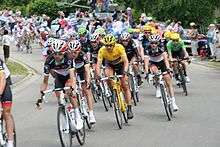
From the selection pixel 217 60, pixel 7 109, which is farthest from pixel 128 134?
pixel 217 60

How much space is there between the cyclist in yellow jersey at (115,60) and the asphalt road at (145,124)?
0.78 meters

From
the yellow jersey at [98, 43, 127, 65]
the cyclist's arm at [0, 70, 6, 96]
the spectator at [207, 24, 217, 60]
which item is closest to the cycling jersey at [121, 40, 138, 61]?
the yellow jersey at [98, 43, 127, 65]

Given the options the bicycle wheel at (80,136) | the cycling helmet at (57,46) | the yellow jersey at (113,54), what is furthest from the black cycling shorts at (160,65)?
the cycling helmet at (57,46)

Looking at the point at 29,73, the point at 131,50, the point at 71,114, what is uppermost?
the point at 131,50

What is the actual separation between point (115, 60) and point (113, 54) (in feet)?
0.61

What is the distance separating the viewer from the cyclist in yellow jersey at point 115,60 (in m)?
12.9

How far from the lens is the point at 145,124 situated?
1309cm

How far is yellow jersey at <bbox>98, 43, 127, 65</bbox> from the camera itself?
13172mm

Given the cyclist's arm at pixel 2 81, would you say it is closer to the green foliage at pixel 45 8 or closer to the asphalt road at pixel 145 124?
the asphalt road at pixel 145 124

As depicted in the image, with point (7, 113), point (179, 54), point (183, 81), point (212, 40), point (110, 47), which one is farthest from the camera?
point (212, 40)

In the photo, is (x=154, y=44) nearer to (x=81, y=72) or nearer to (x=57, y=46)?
(x=81, y=72)

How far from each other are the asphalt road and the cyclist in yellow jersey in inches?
30.6

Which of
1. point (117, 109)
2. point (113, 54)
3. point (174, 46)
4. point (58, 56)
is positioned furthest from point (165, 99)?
point (174, 46)

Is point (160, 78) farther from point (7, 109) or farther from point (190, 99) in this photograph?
point (7, 109)
